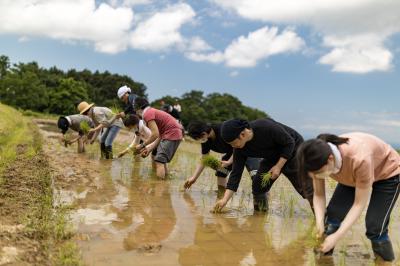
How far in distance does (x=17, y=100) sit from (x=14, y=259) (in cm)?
4220

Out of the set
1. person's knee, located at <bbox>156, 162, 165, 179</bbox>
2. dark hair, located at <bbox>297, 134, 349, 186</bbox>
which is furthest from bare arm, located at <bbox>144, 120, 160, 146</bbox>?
dark hair, located at <bbox>297, 134, 349, 186</bbox>

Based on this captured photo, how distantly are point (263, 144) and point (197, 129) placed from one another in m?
0.92

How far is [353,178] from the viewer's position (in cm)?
303

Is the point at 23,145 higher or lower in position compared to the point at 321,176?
lower

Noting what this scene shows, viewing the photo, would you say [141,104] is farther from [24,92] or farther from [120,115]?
[24,92]

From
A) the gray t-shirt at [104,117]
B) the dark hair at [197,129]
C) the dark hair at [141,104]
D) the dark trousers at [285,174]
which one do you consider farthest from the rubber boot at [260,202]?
the gray t-shirt at [104,117]

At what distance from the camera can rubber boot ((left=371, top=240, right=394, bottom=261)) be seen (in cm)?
332

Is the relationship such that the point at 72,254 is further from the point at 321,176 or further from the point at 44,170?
the point at 44,170

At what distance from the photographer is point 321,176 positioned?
2.93m

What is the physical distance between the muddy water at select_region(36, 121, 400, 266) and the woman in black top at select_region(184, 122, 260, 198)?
9.2 inches

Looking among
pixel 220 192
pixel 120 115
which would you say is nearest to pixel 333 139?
pixel 220 192

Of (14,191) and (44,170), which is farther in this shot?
(44,170)

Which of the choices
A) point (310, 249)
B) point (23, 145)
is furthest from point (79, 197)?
point (23, 145)

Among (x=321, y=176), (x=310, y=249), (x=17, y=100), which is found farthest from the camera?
(x=17, y=100)
